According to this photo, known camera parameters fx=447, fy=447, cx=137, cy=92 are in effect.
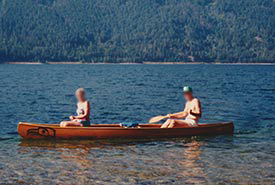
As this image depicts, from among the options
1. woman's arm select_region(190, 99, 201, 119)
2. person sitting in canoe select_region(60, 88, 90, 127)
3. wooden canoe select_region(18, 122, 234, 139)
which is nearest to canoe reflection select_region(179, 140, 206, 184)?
wooden canoe select_region(18, 122, 234, 139)

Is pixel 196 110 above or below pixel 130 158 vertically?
above

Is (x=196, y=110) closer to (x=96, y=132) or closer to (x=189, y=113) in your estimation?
(x=189, y=113)

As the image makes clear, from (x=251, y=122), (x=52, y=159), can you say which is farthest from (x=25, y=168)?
(x=251, y=122)

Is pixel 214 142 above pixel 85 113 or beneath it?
beneath

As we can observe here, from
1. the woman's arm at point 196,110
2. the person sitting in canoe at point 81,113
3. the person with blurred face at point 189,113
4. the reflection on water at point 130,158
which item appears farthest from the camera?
the woman's arm at point 196,110

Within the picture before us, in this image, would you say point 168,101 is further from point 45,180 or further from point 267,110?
point 45,180

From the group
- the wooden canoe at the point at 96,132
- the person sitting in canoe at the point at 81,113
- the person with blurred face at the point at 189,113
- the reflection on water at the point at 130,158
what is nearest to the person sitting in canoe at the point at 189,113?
the person with blurred face at the point at 189,113

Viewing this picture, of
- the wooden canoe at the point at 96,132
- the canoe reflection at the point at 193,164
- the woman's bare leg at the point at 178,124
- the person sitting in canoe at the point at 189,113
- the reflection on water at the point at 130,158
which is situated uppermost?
the person sitting in canoe at the point at 189,113

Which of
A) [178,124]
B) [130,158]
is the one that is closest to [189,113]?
[178,124]

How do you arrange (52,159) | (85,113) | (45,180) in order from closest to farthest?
(45,180)
(52,159)
(85,113)

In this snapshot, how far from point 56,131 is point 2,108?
56.0ft

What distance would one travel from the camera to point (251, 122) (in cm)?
2770

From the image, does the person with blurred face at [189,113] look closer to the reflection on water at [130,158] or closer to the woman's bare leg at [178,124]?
the woman's bare leg at [178,124]

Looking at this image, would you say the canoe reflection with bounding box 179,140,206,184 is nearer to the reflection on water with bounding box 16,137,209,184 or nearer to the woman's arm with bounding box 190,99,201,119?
the reflection on water with bounding box 16,137,209,184
